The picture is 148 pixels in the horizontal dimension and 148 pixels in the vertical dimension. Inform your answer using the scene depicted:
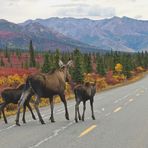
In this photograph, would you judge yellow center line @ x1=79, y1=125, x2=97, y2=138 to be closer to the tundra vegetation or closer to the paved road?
the paved road

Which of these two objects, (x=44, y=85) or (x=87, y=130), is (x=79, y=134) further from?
(x=44, y=85)

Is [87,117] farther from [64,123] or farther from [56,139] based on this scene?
[56,139]

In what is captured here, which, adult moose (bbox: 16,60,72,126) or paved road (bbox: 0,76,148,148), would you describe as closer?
paved road (bbox: 0,76,148,148)

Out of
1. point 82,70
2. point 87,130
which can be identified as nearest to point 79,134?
point 87,130

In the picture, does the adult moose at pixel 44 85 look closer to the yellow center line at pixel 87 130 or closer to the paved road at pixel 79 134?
the paved road at pixel 79 134

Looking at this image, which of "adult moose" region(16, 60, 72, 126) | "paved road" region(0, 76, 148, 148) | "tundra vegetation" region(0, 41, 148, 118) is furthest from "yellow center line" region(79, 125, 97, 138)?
"tundra vegetation" region(0, 41, 148, 118)

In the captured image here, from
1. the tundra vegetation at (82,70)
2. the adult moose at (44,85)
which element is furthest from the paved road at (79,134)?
the tundra vegetation at (82,70)

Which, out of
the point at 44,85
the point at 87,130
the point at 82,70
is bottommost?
the point at 82,70

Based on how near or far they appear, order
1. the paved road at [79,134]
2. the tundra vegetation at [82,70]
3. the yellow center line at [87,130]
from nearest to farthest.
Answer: the paved road at [79,134]
the yellow center line at [87,130]
the tundra vegetation at [82,70]

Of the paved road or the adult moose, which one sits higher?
the adult moose

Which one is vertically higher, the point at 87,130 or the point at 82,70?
the point at 87,130

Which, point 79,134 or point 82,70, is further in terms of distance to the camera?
point 82,70

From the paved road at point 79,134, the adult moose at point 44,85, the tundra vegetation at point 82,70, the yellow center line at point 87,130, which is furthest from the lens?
the tundra vegetation at point 82,70

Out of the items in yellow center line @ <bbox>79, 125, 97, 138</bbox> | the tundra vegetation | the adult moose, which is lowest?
the tundra vegetation
